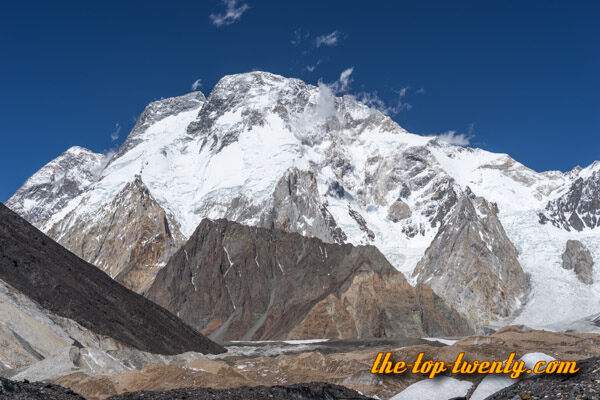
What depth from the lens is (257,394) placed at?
873 inches

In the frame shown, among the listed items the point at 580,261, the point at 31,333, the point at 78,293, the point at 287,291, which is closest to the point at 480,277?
the point at 580,261

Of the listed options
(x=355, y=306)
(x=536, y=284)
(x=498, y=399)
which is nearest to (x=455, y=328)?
(x=355, y=306)

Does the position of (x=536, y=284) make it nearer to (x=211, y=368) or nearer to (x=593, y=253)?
(x=593, y=253)

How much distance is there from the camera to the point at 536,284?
188875 millimetres

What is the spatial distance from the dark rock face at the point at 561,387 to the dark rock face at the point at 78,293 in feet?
158

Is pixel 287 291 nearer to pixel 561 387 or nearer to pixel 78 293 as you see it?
pixel 78 293

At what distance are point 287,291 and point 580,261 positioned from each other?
103 metres

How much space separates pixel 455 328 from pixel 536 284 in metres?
67.2

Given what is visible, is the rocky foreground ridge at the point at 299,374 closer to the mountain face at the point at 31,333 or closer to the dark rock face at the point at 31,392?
the mountain face at the point at 31,333

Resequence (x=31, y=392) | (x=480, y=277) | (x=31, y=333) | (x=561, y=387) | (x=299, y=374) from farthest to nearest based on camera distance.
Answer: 1. (x=480, y=277)
2. (x=31, y=333)
3. (x=299, y=374)
4. (x=31, y=392)
5. (x=561, y=387)

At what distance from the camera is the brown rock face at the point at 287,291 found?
401 ft

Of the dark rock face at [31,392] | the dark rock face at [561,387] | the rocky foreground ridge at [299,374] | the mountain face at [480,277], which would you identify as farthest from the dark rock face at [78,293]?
the mountain face at [480,277]

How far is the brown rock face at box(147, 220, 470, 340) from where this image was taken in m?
122

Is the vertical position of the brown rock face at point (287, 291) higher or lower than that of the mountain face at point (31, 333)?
higher
